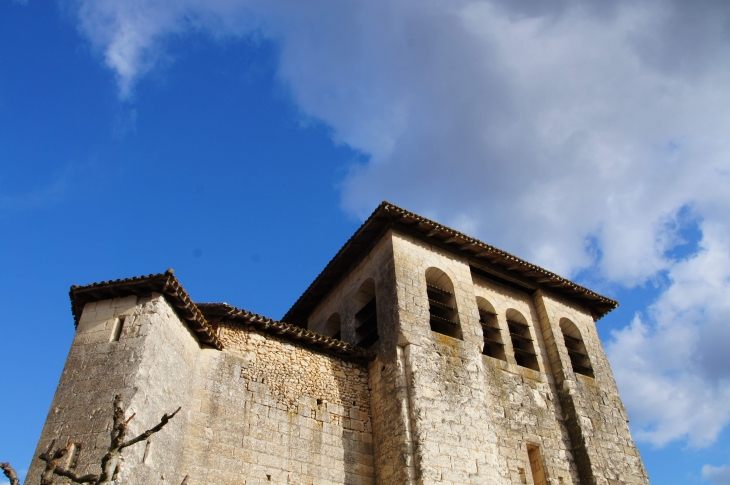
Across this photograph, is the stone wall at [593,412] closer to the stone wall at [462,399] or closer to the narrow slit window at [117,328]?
the stone wall at [462,399]

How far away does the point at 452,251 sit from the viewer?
14.4m

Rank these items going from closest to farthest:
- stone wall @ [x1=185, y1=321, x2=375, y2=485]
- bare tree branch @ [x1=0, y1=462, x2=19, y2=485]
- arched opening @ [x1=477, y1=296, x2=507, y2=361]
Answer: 1. bare tree branch @ [x1=0, y1=462, x2=19, y2=485]
2. stone wall @ [x1=185, y1=321, x2=375, y2=485]
3. arched opening @ [x1=477, y1=296, x2=507, y2=361]

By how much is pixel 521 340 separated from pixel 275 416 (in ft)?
22.6

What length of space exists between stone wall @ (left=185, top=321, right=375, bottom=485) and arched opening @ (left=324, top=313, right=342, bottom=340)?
315cm

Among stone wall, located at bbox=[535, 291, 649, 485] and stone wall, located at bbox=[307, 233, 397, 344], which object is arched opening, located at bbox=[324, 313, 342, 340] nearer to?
stone wall, located at bbox=[307, 233, 397, 344]

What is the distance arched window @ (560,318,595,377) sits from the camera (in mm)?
15156

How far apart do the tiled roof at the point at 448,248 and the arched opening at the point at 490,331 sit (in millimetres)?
945

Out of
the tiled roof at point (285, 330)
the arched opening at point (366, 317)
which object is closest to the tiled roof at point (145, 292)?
the tiled roof at point (285, 330)

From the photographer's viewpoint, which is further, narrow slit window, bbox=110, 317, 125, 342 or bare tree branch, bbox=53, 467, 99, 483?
narrow slit window, bbox=110, 317, 125, 342

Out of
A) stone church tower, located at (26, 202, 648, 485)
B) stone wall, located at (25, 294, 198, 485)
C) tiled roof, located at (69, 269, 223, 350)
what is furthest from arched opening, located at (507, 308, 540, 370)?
stone wall, located at (25, 294, 198, 485)

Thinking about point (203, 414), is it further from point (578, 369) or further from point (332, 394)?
point (578, 369)

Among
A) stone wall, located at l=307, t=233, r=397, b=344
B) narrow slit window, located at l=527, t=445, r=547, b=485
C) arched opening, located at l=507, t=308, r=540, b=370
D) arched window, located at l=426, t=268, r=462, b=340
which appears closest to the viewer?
narrow slit window, located at l=527, t=445, r=547, b=485

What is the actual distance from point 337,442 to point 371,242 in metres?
4.98

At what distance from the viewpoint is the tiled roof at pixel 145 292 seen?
952 cm
